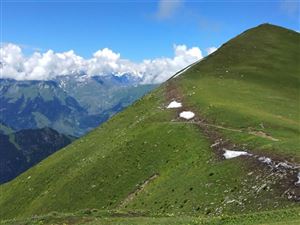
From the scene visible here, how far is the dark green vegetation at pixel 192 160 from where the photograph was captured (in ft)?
162

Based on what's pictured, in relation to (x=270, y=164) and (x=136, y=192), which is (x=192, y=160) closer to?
(x=136, y=192)

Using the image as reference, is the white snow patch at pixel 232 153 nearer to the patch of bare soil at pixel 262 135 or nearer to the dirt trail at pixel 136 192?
the patch of bare soil at pixel 262 135

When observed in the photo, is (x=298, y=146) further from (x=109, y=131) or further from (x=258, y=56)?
(x=258, y=56)

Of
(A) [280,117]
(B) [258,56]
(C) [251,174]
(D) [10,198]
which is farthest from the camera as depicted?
(B) [258,56]

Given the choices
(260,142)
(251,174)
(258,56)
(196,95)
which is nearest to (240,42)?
(258,56)

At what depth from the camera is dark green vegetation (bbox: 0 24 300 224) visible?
49438 mm

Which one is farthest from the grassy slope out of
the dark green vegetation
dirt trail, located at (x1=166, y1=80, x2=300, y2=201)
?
dirt trail, located at (x1=166, y1=80, x2=300, y2=201)

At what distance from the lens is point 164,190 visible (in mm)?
60438

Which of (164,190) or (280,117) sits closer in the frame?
(164,190)

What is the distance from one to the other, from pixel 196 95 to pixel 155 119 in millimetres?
12241

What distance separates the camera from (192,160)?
66.3 meters

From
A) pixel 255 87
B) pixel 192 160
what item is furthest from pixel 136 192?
pixel 255 87

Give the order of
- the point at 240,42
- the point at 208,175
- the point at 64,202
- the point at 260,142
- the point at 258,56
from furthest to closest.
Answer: the point at 240,42
the point at 258,56
the point at 64,202
the point at 260,142
the point at 208,175

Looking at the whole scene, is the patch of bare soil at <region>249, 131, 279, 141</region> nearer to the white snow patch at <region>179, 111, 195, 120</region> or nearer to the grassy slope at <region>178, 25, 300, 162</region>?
the grassy slope at <region>178, 25, 300, 162</region>
